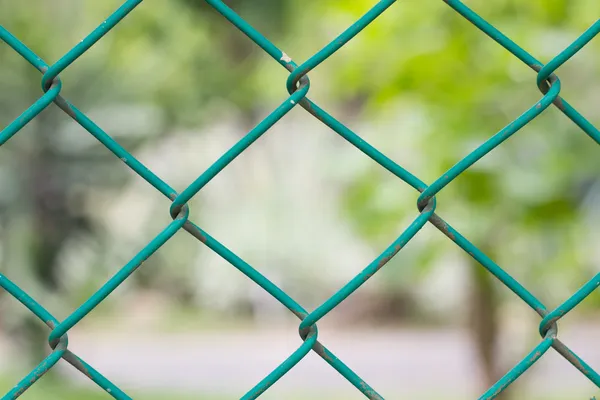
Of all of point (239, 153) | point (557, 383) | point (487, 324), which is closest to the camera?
point (239, 153)

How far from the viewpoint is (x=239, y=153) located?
2.25 ft

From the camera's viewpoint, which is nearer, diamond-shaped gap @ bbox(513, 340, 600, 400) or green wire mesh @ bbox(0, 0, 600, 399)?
green wire mesh @ bbox(0, 0, 600, 399)

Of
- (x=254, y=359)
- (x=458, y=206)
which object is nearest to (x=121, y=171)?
(x=254, y=359)

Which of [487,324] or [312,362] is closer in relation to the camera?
[487,324]

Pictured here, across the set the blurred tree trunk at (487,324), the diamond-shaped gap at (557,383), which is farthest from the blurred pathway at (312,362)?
the blurred tree trunk at (487,324)

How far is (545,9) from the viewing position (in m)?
2.11

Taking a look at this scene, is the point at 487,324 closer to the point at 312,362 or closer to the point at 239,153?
the point at 239,153

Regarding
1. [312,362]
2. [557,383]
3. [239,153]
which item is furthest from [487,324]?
[312,362]

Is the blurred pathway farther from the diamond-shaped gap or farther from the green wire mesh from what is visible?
the green wire mesh

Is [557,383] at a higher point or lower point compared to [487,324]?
higher

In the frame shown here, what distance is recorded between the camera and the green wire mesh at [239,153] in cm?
64

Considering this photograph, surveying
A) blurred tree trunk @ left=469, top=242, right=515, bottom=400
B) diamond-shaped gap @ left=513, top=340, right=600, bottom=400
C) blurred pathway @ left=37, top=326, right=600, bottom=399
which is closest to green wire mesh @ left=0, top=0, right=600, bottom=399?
blurred tree trunk @ left=469, top=242, right=515, bottom=400

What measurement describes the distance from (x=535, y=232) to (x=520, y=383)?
170cm

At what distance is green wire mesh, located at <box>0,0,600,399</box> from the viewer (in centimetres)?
64
